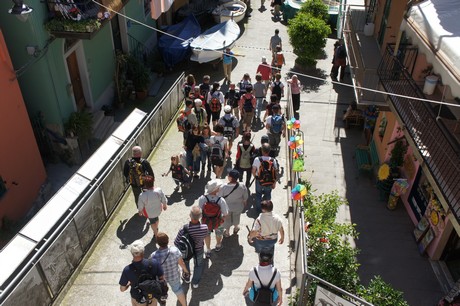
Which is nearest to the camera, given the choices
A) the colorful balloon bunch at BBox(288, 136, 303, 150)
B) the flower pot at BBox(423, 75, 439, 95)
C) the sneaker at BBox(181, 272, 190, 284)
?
the sneaker at BBox(181, 272, 190, 284)

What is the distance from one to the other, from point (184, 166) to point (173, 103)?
13.0 ft

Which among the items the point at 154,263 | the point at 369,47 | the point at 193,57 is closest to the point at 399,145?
the point at 369,47

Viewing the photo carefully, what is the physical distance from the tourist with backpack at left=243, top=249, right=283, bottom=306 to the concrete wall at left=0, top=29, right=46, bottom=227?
7543mm

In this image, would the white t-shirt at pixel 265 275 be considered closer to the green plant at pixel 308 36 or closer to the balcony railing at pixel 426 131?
the balcony railing at pixel 426 131

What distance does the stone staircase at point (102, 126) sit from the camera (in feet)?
49.8

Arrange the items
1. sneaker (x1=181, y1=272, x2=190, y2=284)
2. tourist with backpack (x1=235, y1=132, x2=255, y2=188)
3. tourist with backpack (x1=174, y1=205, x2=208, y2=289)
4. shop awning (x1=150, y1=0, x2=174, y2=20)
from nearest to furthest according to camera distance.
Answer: tourist with backpack (x1=174, y1=205, x2=208, y2=289) → sneaker (x1=181, y1=272, x2=190, y2=284) → tourist with backpack (x1=235, y1=132, x2=255, y2=188) → shop awning (x1=150, y1=0, x2=174, y2=20)

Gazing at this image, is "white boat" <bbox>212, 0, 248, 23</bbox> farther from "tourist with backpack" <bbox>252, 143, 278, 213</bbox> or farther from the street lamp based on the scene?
"tourist with backpack" <bbox>252, 143, 278, 213</bbox>

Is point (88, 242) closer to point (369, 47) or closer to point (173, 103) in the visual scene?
point (173, 103)

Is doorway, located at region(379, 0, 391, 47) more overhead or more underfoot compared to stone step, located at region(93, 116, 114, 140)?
A: more overhead

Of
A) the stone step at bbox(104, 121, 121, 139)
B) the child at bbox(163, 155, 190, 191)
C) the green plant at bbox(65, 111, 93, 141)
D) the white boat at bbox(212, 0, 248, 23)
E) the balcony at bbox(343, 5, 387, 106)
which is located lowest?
the stone step at bbox(104, 121, 121, 139)

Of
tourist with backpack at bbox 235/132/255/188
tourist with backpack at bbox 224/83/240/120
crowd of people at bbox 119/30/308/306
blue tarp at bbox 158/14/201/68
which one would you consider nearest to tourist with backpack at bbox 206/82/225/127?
crowd of people at bbox 119/30/308/306

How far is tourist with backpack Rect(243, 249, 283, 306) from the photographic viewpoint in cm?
697

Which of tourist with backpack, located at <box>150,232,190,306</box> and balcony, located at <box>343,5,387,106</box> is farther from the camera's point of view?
balcony, located at <box>343,5,387,106</box>

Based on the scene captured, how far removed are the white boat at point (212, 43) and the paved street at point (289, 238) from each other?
14.1ft
